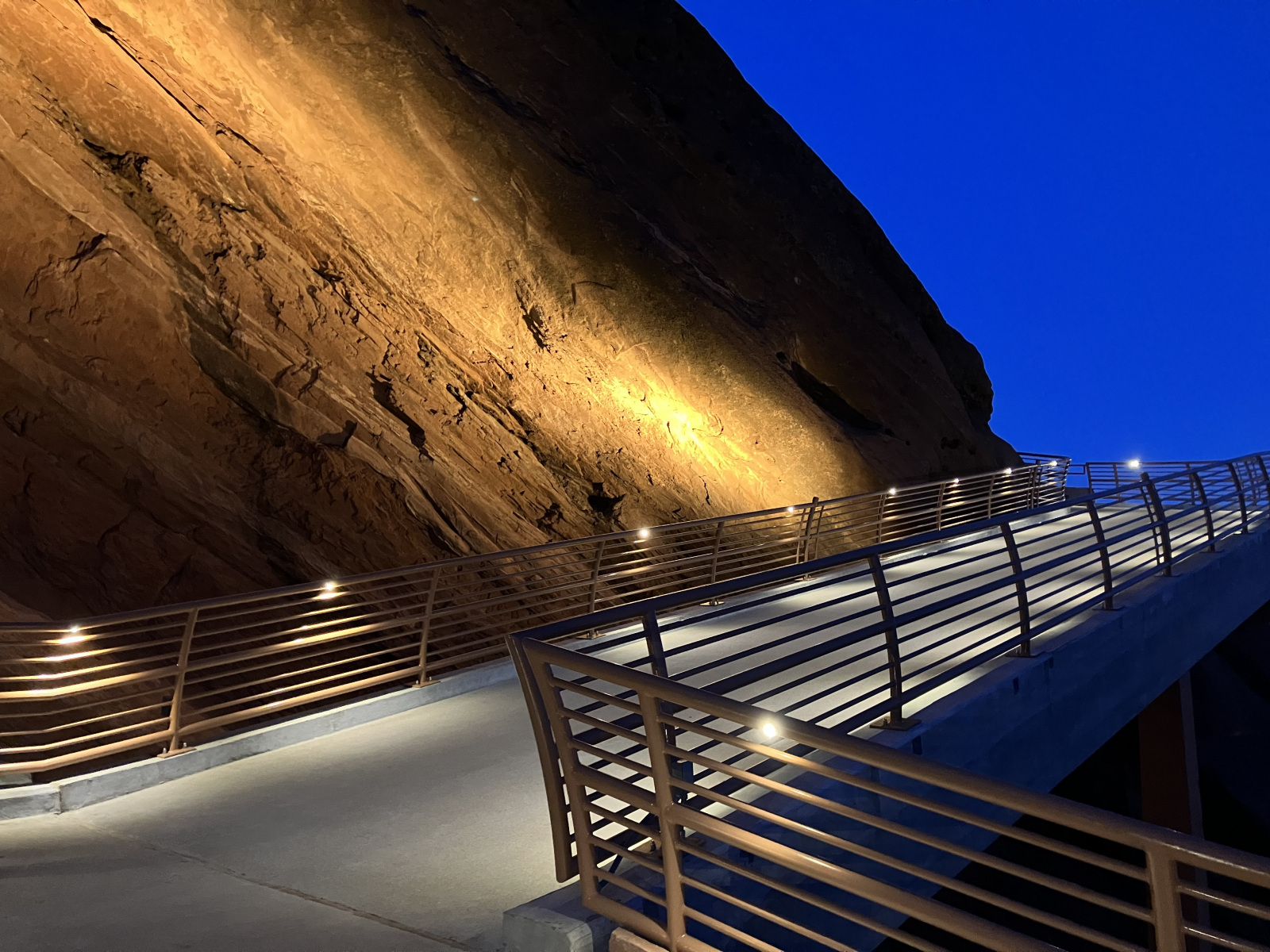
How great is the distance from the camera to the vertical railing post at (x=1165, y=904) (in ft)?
6.72

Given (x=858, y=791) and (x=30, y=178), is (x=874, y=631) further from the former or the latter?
(x=30, y=178)

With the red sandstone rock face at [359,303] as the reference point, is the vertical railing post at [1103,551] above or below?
below

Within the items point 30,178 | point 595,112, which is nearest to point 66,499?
point 30,178

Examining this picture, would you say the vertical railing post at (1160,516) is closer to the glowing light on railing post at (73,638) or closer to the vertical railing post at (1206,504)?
the vertical railing post at (1206,504)

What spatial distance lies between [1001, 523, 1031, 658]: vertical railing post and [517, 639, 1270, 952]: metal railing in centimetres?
144

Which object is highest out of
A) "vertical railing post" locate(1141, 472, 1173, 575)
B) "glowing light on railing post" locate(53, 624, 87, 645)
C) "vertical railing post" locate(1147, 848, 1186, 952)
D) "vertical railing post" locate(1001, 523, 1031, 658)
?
"vertical railing post" locate(1141, 472, 1173, 575)

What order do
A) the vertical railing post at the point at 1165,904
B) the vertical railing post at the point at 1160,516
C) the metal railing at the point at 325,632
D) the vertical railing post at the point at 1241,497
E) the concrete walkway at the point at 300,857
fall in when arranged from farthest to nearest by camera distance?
the vertical railing post at the point at 1241,497, the vertical railing post at the point at 1160,516, the metal railing at the point at 325,632, the concrete walkway at the point at 300,857, the vertical railing post at the point at 1165,904

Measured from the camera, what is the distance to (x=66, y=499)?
391 inches

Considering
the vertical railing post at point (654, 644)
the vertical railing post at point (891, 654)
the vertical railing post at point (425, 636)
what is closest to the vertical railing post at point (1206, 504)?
the vertical railing post at point (891, 654)

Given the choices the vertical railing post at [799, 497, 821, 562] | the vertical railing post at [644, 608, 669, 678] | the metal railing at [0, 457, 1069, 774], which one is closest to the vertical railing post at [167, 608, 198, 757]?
the metal railing at [0, 457, 1069, 774]

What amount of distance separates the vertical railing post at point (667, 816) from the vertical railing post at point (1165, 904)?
142cm

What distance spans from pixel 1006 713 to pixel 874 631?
1.91 m

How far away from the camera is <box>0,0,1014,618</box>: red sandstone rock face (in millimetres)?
10344

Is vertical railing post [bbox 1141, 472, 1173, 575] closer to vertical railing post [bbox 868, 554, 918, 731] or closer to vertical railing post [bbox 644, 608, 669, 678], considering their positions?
vertical railing post [bbox 868, 554, 918, 731]
